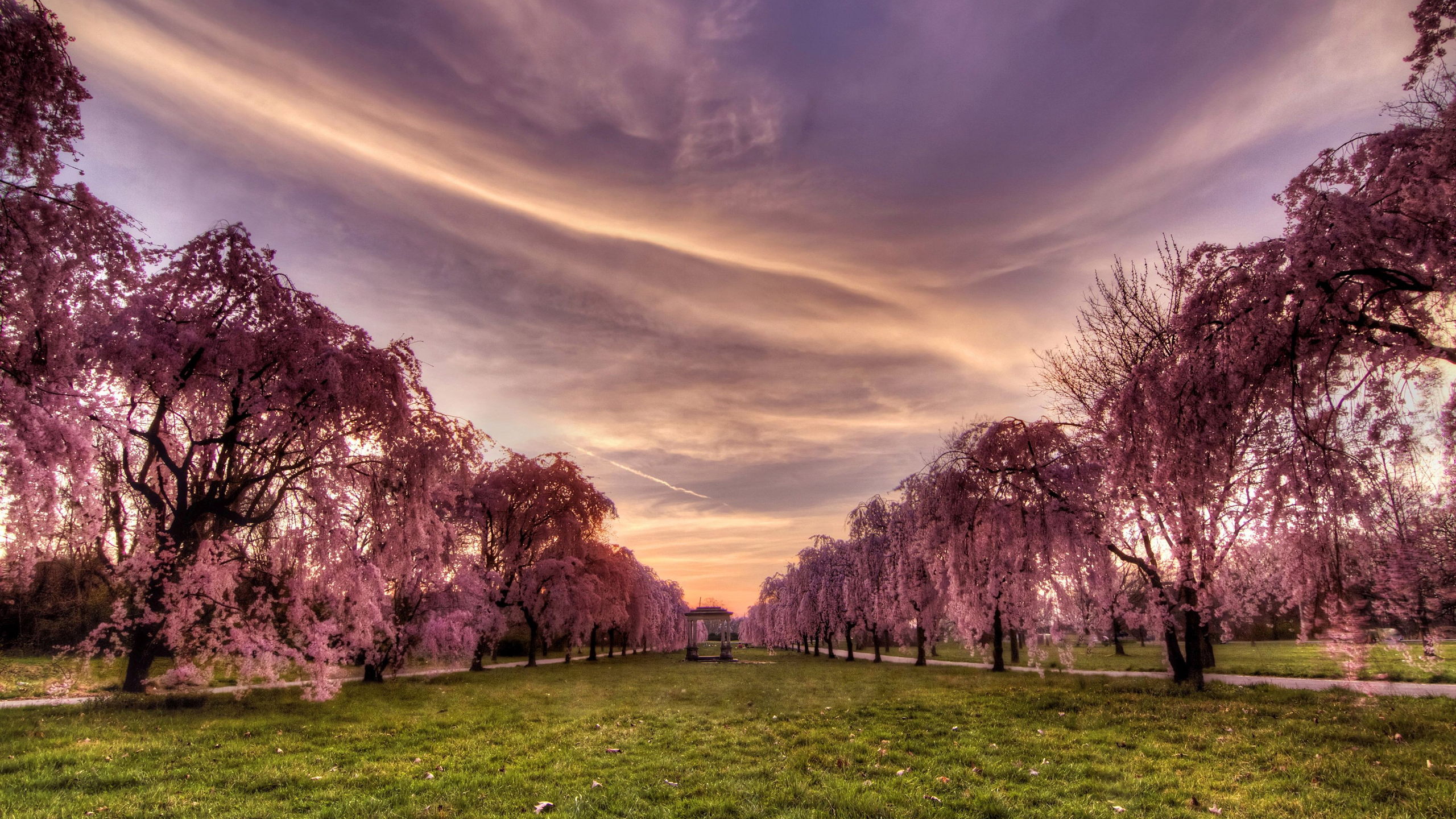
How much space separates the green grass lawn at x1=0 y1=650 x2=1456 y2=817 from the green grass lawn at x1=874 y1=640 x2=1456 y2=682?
1276mm

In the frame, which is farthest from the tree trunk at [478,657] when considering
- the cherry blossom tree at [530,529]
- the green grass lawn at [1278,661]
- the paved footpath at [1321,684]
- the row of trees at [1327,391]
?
the row of trees at [1327,391]

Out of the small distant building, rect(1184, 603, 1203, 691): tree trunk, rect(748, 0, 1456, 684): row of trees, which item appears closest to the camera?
rect(748, 0, 1456, 684): row of trees

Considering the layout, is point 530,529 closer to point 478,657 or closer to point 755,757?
point 478,657

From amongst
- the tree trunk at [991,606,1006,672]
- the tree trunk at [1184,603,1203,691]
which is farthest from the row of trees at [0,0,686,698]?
the tree trunk at [991,606,1006,672]

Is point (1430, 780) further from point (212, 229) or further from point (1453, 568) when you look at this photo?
point (212, 229)

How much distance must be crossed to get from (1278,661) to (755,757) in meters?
32.3

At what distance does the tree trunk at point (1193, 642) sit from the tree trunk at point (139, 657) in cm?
2447

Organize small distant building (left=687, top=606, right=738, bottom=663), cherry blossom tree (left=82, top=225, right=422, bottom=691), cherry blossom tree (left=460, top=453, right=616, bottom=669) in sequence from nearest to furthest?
cherry blossom tree (left=82, top=225, right=422, bottom=691)
cherry blossom tree (left=460, top=453, right=616, bottom=669)
small distant building (left=687, top=606, right=738, bottom=663)

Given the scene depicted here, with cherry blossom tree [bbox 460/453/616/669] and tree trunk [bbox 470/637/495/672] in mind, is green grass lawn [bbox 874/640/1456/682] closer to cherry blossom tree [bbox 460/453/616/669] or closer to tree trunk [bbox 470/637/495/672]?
cherry blossom tree [bbox 460/453/616/669]

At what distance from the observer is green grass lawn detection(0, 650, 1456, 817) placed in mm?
7035

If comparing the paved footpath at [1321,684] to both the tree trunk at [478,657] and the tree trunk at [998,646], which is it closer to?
the tree trunk at [998,646]

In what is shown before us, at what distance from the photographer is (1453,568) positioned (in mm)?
7500

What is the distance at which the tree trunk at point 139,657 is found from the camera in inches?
567

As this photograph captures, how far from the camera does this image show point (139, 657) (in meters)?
14.5
